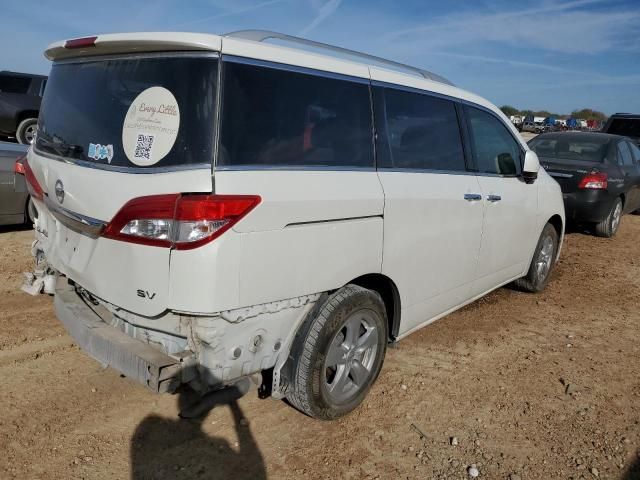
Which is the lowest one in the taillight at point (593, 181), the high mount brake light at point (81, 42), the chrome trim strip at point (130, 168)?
the chrome trim strip at point (130, 168)

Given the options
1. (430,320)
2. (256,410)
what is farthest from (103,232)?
(430,320)

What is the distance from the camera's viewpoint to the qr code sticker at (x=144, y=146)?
92.1 inches

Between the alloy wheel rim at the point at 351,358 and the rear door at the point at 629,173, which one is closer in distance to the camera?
the alloy wheel rim at the point at 351,358

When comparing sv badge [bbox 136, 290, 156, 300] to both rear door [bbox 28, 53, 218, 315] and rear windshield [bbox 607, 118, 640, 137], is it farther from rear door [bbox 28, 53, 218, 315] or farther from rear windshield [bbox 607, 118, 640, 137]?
rear windshield [bbox 607, 118, 640, 137]

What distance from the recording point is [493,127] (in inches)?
171

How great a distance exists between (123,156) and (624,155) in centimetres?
879

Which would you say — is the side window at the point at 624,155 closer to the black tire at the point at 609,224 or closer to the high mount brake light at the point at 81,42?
the black tire at the point at 609,224

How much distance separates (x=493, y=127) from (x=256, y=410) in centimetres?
291

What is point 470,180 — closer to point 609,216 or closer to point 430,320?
point 430,320

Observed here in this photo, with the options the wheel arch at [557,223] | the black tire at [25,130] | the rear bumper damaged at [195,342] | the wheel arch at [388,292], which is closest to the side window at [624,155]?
the wheel arch at [557,223]

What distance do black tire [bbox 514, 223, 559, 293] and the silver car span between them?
530cm

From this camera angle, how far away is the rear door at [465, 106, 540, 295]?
13.2 feet

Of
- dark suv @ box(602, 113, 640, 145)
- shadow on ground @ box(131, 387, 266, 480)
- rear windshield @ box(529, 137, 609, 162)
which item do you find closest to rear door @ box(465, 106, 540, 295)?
shadow on ground @ box(131, 387, 266, 480)

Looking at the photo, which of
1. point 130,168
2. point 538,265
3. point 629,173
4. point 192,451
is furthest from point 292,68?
point 629,173
